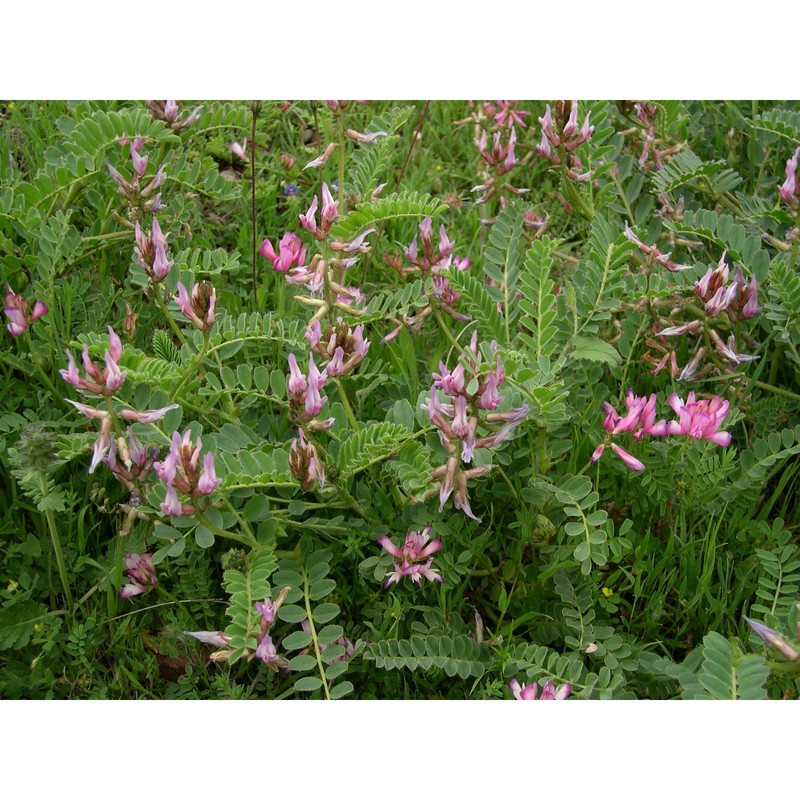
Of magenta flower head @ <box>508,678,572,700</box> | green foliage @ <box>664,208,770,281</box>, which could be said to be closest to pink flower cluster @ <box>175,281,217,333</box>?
magenta flower head @ <box>508,678,572,700</box>

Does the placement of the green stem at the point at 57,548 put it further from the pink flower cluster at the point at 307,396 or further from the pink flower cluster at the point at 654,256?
the pink flower cluster at the point at 654,256

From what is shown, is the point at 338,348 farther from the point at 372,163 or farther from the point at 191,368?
the point at 372,163

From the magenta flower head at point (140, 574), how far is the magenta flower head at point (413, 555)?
56 cm

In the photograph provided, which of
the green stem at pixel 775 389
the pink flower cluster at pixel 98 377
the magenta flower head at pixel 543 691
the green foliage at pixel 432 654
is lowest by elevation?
the magenta flower head at pixel 543 691

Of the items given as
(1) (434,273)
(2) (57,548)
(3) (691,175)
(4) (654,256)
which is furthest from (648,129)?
(2) (57,548)

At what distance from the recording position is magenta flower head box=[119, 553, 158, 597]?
2174 mm

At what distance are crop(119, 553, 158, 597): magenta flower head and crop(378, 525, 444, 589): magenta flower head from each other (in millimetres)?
562

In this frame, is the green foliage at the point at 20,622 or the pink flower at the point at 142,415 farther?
the green foliage at the point at 20,622

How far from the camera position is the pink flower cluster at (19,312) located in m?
2.43

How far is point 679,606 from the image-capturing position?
2.29m

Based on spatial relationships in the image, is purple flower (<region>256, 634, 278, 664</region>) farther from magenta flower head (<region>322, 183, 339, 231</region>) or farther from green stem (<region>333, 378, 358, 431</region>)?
magenta flower head (<region>322, 183, 339, 231</region>)

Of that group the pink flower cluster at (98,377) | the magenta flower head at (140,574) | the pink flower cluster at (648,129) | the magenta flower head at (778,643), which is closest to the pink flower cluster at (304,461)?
the pink flower cluster at (98,377)
